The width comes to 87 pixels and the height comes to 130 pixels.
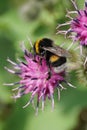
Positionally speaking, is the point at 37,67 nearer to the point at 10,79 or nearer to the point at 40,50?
the point at 40,50

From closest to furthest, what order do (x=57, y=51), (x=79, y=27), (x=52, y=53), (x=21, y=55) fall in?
(x=57, y=51), (x=52, y=53), (x=79, y=27), (x=21, y=55)

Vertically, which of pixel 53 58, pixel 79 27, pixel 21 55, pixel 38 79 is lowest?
pixel 38 79

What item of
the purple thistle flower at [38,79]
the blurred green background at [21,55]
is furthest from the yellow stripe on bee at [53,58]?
the blurred green background at [21,55]

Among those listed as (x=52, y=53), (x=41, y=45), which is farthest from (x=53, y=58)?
(x=41, y=45)

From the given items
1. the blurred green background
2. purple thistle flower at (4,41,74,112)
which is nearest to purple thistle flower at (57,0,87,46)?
purple thistle flower at (4,41,74,112)

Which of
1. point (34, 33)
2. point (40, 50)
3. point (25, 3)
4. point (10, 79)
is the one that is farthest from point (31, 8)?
point (40, 50)

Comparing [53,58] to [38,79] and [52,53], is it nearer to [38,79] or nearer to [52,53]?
[52,53]
